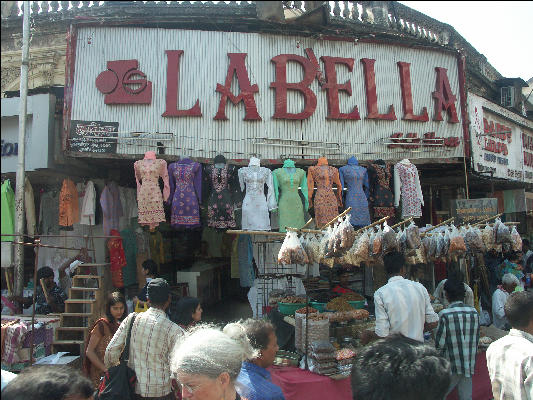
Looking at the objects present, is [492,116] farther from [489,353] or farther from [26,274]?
[26,274]

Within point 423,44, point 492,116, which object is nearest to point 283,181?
point 423,44

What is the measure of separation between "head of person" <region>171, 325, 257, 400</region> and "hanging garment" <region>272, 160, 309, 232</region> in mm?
4901

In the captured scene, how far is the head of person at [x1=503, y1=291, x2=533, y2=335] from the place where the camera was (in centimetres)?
300

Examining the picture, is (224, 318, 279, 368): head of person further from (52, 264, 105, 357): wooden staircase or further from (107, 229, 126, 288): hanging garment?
(107, 229, 126, 288): hanging garment

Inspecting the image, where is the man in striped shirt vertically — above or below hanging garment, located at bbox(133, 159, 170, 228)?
below

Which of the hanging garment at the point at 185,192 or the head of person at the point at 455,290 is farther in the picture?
the hanging garment at the point at 185,192

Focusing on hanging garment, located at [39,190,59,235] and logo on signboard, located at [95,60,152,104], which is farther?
hanging garment, located at [39,190,59,235]

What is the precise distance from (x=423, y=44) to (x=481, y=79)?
537 cm

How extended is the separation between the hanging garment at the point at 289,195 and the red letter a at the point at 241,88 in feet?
3.95

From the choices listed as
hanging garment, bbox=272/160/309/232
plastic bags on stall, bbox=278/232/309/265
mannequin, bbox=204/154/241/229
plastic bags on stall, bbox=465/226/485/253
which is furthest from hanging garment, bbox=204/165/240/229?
plastic bags on stall, bbox=465/226/485/253

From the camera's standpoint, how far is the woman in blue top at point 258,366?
2729 millimetres

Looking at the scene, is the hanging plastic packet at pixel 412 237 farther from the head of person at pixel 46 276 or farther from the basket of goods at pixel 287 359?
the head of person at pixel 46 276

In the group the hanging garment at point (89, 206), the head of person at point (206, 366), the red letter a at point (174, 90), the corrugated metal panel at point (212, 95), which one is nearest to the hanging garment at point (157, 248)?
the hanging garment at point (89, 206)

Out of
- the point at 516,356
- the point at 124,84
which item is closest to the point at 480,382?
the point at 516,356
